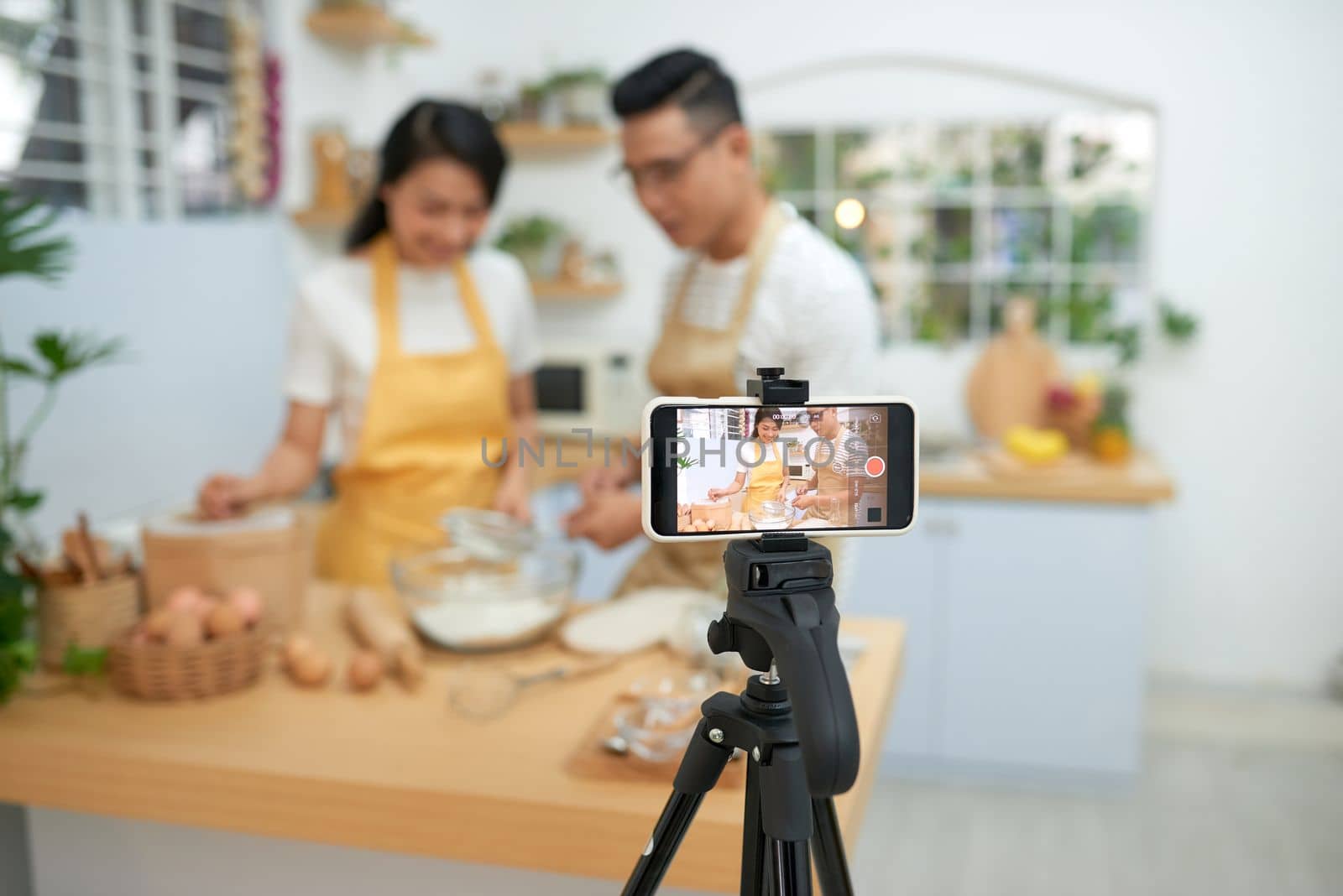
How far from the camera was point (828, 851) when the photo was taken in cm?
81

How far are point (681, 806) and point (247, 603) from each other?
84 cm

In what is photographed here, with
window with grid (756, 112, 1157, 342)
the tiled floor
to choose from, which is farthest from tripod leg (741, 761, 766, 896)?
window with grid (756, 112, 1157, 342)

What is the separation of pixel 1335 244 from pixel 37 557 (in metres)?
3.40

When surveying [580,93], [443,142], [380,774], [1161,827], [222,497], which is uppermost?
[580,93]

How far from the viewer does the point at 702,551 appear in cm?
169

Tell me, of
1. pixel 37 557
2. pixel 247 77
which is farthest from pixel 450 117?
pixel 247 77

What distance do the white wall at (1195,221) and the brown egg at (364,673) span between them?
1.73 meters

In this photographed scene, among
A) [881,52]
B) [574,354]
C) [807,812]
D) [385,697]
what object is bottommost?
[385,697]

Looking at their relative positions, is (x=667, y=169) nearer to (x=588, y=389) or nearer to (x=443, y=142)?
(x=443, y=142)

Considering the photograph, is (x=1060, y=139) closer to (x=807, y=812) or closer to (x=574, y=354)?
(x=574, y=354)

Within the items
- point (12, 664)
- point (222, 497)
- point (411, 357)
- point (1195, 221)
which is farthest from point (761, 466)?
point (1195, 221)

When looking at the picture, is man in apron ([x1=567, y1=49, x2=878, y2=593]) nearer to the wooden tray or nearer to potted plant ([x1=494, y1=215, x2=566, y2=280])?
the wooden tray

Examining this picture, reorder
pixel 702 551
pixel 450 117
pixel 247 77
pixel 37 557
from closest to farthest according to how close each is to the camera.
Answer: pixel 37 557, pixel 702 551, pixel 450 117, pixel 247 77

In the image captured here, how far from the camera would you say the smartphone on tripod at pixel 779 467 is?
0.73 m
